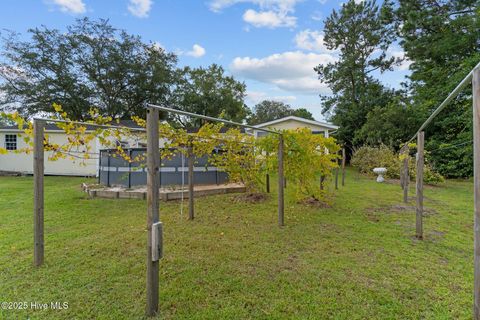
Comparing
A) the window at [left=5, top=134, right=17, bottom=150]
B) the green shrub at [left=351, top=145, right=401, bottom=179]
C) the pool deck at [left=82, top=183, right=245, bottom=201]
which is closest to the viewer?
the pool deck at [left=82, top=183, right=245, bottom=201]

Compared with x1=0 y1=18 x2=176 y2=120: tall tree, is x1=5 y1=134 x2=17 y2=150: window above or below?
below

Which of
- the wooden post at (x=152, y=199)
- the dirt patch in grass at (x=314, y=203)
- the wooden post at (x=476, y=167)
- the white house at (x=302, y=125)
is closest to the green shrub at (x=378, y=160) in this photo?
the white house at (x=302, y=125)

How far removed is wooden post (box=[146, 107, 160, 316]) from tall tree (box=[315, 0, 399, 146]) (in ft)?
59.2

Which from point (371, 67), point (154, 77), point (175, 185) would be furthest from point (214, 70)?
point (175, 185)

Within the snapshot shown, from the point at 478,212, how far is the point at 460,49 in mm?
15845

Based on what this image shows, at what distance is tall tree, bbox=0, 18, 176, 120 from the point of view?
16.0 metres

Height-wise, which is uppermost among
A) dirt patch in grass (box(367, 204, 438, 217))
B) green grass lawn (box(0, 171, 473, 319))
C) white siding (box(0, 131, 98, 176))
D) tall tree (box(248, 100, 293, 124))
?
tall tree (box(248, 100, 293, 124))

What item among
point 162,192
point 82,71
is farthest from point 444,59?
point 82,71

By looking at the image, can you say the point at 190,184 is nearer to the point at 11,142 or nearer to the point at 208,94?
the point at 11,142

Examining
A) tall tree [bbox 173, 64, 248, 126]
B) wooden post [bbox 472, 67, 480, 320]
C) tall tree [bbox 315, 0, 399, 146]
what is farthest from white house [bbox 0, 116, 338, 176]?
wooden post [bbox 472, 67, 480, 320]

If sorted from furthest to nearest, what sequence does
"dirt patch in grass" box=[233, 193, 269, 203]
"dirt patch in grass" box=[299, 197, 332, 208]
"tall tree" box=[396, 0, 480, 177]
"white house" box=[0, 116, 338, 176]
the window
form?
the window
"white house" box=[0, 116, 338, 176]
"tall tree" box=[396, 0, 480, 177]
"dirt patch in grass" box=[233, 193, 269, 203]
"dirt patch in grass" box=[299, 197, 332, 208]

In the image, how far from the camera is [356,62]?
1956 centimetres

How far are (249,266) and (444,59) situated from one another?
1653 cm

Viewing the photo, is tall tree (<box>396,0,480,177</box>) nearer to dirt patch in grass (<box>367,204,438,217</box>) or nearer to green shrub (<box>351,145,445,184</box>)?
green shrub (<box>351,145,445,184</box>)
